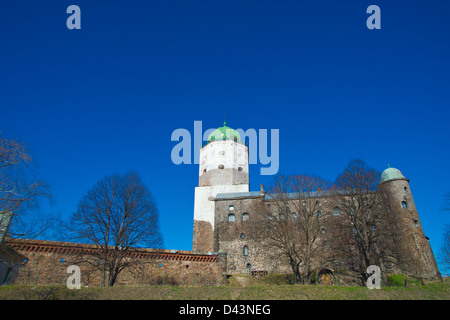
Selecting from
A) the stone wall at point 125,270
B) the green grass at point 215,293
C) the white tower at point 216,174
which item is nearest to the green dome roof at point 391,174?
the green grass at point 215,293

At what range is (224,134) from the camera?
169ft

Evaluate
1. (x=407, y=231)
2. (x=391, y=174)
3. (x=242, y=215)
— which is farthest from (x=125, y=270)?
(x=391, y=174)

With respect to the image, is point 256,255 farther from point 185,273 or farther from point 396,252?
point 396,252

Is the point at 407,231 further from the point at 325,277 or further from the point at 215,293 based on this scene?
the point at 215,293

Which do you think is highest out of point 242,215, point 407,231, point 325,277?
point 242,215

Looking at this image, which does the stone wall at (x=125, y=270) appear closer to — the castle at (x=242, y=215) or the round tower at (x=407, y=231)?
the castle at (x=242, y=215)

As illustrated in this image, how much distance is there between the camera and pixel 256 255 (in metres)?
35.3

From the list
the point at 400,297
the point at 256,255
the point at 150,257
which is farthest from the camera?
A: the point at 256,255

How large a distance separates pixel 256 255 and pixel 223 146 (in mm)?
19731

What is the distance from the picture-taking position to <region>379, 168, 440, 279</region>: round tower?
2895cm

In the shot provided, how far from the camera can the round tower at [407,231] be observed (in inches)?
1140

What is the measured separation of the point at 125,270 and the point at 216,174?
25.7 meters
